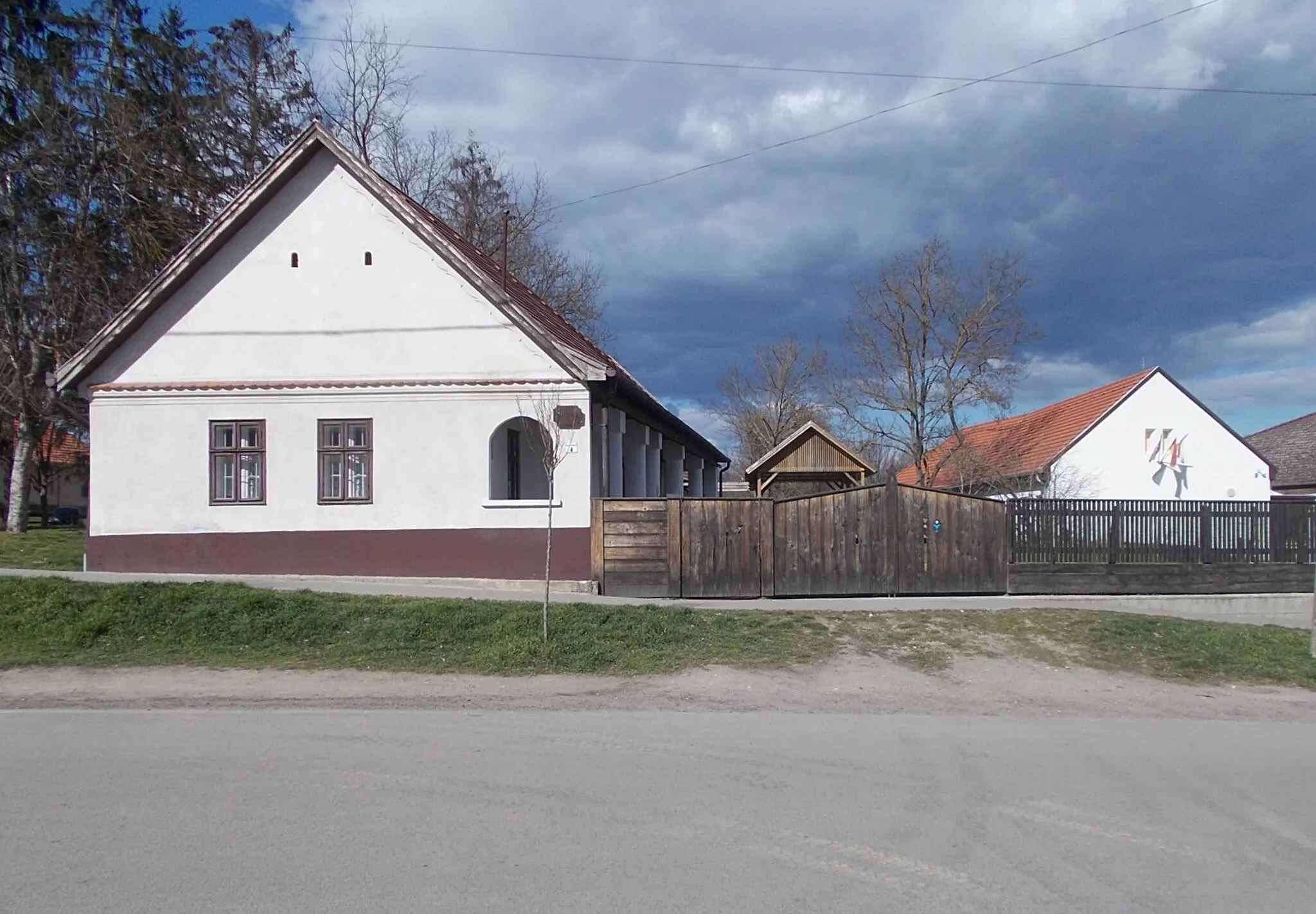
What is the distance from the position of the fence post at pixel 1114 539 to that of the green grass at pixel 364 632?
A: 6.03m

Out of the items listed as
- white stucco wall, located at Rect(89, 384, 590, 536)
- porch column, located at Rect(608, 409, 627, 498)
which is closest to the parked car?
white stucco wall, located at Rect(89, 384, 590, 536)

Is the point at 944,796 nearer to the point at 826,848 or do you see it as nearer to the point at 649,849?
the point at 826,848

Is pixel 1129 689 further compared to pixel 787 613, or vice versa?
pixel 787 613

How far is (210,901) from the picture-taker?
457 cm

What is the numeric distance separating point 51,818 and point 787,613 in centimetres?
967

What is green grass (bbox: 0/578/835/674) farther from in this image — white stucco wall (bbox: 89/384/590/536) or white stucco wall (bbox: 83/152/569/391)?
white stucco wall (bbox: 83/152/569/391)

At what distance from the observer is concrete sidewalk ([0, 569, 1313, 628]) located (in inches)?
585

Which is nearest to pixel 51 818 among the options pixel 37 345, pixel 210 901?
pixel 210 901

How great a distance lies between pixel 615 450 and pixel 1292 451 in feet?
110

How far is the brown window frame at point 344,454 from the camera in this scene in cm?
1697

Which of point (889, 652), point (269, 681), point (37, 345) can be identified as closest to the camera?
point (269, 681)

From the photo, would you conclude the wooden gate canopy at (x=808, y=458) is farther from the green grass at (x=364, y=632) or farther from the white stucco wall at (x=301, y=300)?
the green grass at (x=364, y=632)

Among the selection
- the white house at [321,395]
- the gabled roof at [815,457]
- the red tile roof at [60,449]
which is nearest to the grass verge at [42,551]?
the white house at [321,395]

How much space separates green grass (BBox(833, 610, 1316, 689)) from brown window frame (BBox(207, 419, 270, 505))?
987cm
